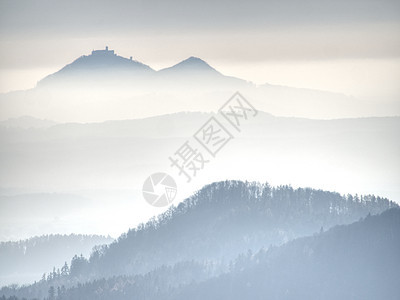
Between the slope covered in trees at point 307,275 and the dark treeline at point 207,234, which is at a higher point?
the dark treeline at point 207,234

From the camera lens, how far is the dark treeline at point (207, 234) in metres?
167

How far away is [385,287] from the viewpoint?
149500mm

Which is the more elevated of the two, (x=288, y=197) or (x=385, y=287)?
(x=288, y=197)

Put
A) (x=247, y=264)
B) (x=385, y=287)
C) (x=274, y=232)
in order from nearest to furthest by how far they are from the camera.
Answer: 1. (x=385, y=287)
2. (x=247, y=264)
3. (x=274, y=232)

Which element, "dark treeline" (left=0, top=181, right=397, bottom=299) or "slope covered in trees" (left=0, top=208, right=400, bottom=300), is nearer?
"slope covered in trees" (left=0, top=208, right=400, bottom=300)

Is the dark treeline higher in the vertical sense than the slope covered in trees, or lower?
higher

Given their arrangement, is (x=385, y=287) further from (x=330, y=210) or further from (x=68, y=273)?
(x=68, y=273)

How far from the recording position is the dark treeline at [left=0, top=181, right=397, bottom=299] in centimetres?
16712

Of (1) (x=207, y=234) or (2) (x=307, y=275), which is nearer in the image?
(2) (x=307, y=275)

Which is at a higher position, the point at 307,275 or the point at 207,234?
the point at 207,234

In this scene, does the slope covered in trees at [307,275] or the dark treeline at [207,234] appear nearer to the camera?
the slope covered in trees at [307,275]

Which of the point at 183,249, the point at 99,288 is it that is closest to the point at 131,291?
the point at 99,288

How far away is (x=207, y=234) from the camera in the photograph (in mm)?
179250

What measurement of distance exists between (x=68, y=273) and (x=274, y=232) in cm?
2600
